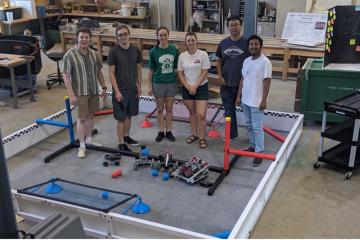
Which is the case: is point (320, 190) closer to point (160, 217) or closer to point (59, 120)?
point (160, 217)

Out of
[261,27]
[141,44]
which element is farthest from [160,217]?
[261,27]

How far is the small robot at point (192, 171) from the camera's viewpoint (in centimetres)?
420

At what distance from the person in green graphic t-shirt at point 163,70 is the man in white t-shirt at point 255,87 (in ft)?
2.67

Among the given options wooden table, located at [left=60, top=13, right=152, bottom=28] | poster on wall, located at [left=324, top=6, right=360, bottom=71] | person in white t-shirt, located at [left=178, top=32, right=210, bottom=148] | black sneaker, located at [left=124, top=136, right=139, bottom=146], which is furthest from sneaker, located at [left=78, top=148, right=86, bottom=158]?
wooden table, located at [left=60, top=13, right=152, bottom=28]

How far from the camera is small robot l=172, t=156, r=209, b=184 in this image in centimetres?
420

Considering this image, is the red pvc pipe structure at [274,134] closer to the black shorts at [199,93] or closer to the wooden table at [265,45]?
the black shorts at [199,93]

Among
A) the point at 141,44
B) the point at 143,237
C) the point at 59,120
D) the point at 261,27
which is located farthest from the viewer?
the point at 261,27

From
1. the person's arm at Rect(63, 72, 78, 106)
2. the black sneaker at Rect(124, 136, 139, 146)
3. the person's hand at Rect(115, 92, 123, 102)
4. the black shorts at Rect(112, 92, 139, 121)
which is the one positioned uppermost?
the person's arm at Rect(63, 72, 78, 106)

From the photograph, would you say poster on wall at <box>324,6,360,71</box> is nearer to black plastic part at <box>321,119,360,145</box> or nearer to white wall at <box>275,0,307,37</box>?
black plastic part at <box>321,119,360,145</box>

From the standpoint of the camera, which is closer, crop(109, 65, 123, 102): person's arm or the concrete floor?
the concrete floor

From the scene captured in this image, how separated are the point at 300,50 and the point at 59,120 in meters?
4.27

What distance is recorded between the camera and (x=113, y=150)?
492cm

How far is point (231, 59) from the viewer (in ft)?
15.1

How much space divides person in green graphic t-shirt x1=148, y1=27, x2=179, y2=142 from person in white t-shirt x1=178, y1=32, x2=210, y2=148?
105mm
